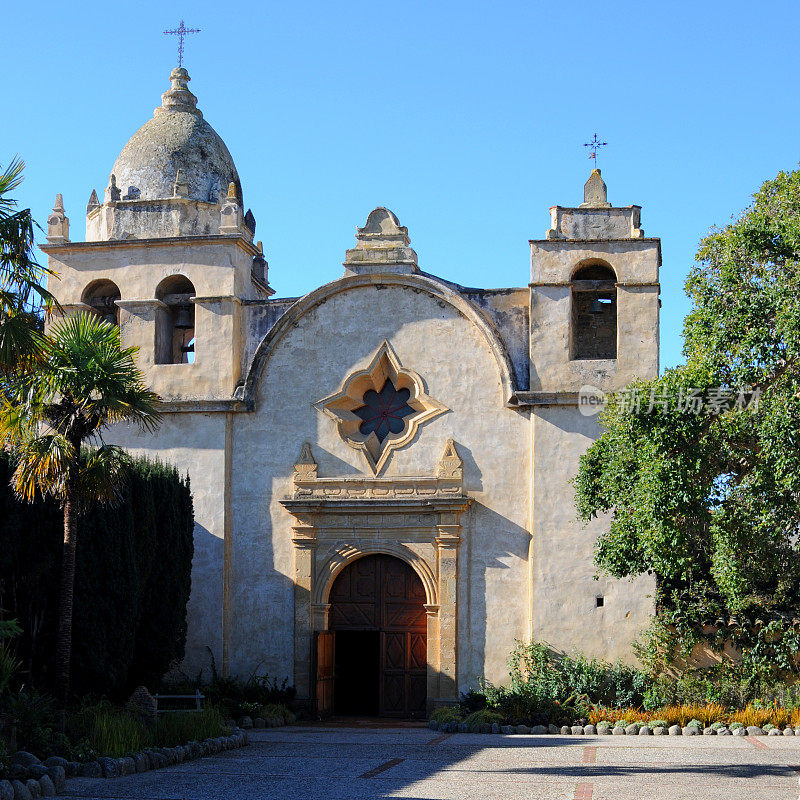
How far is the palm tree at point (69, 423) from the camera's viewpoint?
16.2 m

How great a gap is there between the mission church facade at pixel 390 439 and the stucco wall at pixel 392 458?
0.12ft

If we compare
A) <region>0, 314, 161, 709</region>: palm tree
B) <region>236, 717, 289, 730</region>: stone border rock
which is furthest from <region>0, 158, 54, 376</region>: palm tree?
<region>236, 717, 289, 730</region>: stone border rock

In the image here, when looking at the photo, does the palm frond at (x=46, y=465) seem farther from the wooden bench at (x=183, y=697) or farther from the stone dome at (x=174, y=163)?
→ the stone dome at (x=174, y=163)

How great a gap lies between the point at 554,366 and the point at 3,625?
12.1 meters

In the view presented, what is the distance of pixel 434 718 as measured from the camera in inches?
795

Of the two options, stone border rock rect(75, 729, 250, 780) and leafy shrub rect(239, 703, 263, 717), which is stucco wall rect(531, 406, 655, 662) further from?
stone border rock rect(75, 729, 250, 780)

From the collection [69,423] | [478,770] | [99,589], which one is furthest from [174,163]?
[478,770]

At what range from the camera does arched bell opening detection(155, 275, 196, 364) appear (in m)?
23.9

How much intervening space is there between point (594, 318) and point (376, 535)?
5913 mm

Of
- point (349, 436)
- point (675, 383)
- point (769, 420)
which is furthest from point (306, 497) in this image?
point (769, 420)

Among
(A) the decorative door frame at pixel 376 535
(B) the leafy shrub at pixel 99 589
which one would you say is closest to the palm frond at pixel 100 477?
(B) the leafy shrub at pixel 99 589

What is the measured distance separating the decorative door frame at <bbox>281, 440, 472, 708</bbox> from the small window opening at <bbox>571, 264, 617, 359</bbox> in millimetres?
3461

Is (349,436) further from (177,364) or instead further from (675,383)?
(675,383)

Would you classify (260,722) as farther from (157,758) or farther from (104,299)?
(104,299)
